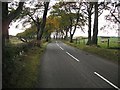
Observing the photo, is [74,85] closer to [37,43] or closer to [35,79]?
[35,79]

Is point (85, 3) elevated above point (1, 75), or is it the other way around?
point (85, 3)

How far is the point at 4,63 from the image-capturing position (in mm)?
10109

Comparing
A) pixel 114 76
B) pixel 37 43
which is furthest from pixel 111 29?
pixel 114 76

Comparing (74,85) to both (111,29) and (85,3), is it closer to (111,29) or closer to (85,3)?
(111,29)

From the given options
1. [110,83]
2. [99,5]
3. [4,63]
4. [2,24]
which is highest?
[99,5]

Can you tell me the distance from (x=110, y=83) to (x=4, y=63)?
4.96 meters

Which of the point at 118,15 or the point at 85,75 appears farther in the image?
the point at 118,15

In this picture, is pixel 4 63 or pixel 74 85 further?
pixel 74 85

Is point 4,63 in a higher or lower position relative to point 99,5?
lower

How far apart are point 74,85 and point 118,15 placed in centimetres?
3045

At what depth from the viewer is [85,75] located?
45.5 ft

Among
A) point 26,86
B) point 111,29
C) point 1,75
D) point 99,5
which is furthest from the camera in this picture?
point 111,29

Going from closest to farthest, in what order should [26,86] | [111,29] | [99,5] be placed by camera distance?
[26,86] < [99,5] < [111,29]

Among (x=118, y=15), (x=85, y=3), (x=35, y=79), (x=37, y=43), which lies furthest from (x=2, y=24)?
(x=85, y=3)
